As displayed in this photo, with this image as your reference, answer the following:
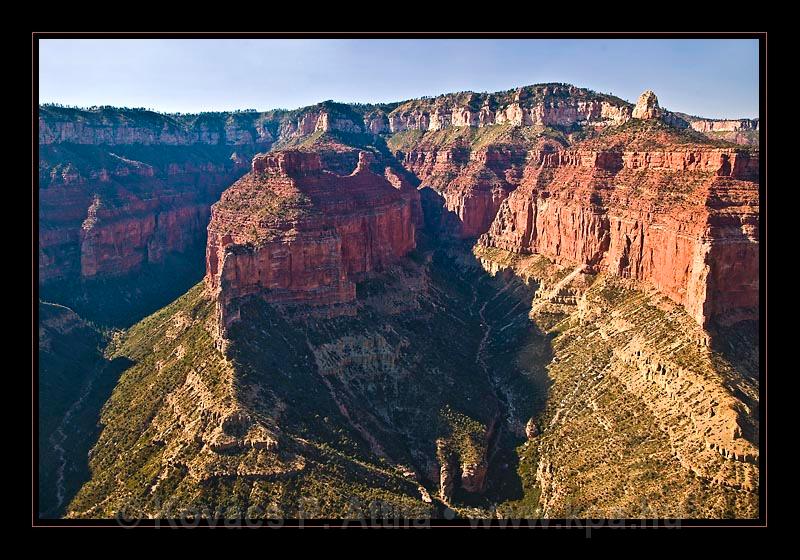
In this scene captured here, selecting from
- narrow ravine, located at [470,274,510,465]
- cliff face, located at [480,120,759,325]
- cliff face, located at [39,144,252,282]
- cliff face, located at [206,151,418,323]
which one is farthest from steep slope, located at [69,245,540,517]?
cliff face, located at [39,144,252,282]

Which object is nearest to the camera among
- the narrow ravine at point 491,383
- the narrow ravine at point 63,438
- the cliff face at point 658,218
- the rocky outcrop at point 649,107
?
the narrow ravine at point 63,438

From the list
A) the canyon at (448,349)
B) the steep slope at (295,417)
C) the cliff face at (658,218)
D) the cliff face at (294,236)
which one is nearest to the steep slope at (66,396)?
the steep slope at (295,417)

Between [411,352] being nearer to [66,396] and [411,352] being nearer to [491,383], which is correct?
[491,383]

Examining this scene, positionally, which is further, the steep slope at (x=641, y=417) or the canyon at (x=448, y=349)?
the canyon at (x=448, y=349)

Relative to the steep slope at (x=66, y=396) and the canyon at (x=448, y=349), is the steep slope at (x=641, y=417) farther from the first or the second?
the steep slope at (x=66, y=396)

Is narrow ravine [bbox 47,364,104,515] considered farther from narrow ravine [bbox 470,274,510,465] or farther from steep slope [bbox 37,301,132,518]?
narrow ravine [bbox 470,274,510,465]

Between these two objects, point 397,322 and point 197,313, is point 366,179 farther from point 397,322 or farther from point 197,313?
point 197,313

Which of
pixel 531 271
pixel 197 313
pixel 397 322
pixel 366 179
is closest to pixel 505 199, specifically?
pixel 531 271
